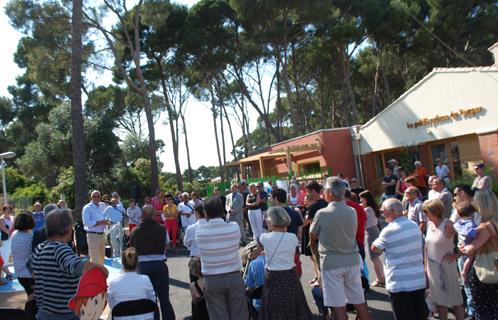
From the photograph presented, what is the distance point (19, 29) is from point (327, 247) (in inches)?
670

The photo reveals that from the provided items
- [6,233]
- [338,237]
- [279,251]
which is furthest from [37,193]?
[338,237]

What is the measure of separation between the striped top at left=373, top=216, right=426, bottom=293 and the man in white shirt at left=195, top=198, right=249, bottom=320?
1.37 metres

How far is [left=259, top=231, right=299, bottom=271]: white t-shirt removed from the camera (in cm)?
453

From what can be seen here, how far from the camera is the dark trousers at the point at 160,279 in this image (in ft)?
17.4

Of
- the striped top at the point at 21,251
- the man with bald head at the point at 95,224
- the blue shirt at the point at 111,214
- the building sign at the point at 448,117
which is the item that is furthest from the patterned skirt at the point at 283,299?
the building sign at the point at 448,117

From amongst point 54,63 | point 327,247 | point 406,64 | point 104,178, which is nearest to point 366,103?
point 406,64

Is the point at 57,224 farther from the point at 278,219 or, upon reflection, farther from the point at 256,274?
the point at 256,274

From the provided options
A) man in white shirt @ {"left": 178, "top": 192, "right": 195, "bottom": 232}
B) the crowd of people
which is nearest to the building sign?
man in white shirt @ {"left": 178, "top": 192, "right": 195, "bottom": 232}

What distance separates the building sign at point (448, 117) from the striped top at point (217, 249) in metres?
12.7

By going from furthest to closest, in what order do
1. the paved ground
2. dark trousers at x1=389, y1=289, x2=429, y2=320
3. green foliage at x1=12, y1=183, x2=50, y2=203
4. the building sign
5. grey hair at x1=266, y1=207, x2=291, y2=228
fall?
green foliage at x1=12, y1=183, x2=50, y2=203
the building sign
the paved ground
grey hair at x1=266, y1=207, x2=291, y2=228
dark trousers at x1=389, y1=289, x2=429, y2=320

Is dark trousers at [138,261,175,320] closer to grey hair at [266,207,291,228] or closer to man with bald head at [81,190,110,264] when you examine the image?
grey hair at [266,207,291,228]

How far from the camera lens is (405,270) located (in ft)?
14.1

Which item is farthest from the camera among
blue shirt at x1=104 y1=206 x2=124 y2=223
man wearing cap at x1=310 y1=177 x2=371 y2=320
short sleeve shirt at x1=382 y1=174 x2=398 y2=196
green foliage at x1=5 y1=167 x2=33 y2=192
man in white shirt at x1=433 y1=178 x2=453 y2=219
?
green foliage at x1=5 y1=167 x2=33 y2=192

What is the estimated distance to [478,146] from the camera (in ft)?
50.5
